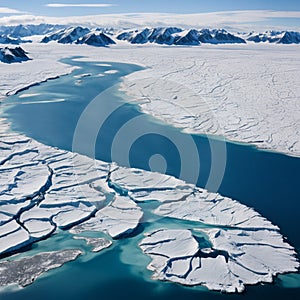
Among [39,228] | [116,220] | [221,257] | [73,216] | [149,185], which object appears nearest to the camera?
[221,257]

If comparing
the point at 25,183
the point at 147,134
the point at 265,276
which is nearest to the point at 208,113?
the point at 147,134

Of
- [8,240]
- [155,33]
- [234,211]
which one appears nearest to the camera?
[8,240]

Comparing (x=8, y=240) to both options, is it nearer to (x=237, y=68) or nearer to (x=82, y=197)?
(x=82, y=197)

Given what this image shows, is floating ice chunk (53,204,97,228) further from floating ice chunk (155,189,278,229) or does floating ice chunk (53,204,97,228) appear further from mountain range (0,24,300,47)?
mountain range (0,24,300,47)

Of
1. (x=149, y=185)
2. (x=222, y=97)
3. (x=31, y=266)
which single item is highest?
(x=222, y=97)

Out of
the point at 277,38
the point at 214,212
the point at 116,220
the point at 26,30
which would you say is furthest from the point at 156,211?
the point at 26,30

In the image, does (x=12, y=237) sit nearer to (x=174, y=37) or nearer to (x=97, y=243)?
(x=97, y=243)

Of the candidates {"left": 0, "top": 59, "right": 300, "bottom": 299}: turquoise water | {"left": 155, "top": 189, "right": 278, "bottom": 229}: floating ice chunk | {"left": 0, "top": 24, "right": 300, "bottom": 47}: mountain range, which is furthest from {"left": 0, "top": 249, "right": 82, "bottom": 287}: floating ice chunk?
{"left": 0, "top": 24, "right": 300, "bottom": 47}: mountain range
